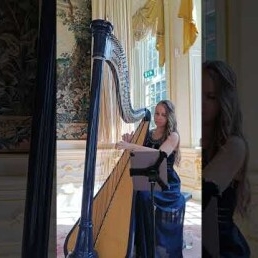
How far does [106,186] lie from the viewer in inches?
34.9

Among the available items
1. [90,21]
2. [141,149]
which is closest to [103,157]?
[141,149]

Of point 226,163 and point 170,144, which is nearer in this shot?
point 170,144

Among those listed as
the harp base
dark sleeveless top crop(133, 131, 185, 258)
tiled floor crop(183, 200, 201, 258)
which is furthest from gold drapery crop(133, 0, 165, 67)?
the harp base

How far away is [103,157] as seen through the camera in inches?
35.2

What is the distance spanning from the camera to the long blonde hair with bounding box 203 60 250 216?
3.25ft

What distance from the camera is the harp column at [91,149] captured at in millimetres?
891

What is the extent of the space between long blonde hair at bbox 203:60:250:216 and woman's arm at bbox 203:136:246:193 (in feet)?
0.05

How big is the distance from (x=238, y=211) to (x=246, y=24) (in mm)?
541

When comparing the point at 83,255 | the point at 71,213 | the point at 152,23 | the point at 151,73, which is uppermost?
the point at 152,23

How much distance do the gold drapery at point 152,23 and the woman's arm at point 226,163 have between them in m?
0.29

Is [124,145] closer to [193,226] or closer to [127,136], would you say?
[127,136]

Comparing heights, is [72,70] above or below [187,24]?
below

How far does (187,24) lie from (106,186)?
449 mm

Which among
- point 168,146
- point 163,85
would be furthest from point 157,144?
point 163,85
